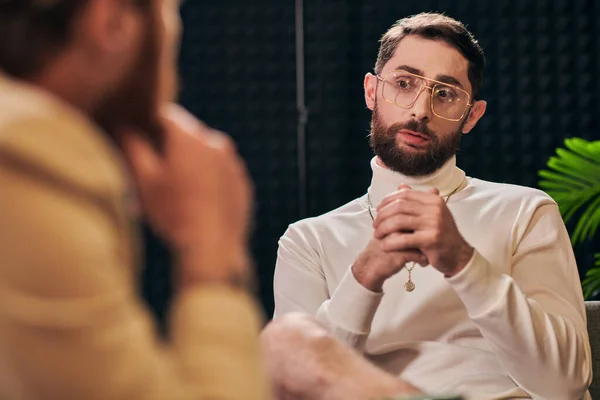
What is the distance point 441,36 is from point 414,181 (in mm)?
346

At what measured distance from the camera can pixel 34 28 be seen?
0.66m

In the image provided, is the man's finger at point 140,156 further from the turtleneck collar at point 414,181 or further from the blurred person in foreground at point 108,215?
the turtleneck collar at point 414,181

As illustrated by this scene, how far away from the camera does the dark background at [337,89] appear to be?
3756 millimetres

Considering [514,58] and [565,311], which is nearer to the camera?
[565,311]

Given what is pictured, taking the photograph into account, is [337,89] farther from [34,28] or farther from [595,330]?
[34,28]

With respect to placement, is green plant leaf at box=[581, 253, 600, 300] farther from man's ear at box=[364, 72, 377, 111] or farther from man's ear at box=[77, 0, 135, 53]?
man's ear at box=[77, 0, 135, 53]

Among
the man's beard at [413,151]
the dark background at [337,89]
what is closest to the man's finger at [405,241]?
the man's beard at [413,151]

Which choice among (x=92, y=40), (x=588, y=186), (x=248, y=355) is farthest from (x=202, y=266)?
(x=588, y=186)

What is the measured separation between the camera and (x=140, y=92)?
71 centimetres

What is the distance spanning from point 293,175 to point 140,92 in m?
3.13

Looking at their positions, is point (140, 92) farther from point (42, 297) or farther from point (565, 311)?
point (565, 311)

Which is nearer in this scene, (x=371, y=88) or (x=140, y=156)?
(x=140, y=156)

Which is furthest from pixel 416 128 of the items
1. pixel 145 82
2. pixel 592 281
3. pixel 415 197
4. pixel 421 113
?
pixel 145 82

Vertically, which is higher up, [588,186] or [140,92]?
[140,92]
